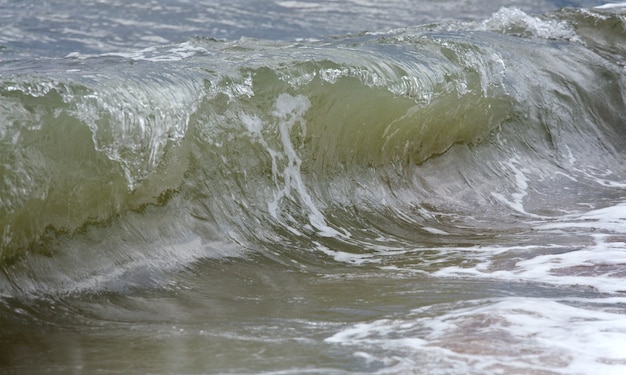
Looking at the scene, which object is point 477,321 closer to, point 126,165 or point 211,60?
point 126,165

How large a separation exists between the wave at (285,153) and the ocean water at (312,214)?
0.01m

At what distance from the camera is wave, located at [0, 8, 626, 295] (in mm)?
3986

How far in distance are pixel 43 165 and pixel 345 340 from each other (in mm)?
1593

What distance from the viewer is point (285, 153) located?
527cm

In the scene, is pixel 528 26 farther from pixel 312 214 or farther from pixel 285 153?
pixel 312 214

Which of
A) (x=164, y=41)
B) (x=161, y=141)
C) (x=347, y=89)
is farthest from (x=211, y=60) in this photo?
(x=164, y=41)

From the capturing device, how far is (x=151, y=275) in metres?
3.96

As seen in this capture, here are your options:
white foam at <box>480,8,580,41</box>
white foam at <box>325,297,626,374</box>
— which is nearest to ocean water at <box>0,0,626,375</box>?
white foam at <box>325,297,626,374</box>

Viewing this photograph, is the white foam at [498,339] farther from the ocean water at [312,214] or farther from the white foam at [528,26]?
the white foam at [528,26]

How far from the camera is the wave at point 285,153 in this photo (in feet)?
13.1

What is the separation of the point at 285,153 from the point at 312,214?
370mm

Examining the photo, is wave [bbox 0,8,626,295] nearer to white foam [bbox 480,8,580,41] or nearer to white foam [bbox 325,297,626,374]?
white foam [bbox 480,8,580,41]

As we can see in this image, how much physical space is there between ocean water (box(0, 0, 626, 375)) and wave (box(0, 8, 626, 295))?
0.01 metres

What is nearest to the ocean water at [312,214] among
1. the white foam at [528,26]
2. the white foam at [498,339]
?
the white foam at [498,339]
